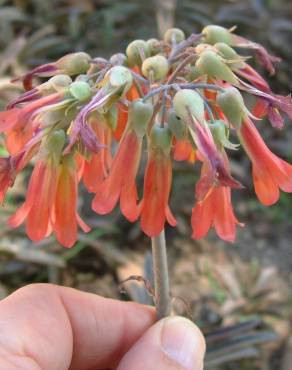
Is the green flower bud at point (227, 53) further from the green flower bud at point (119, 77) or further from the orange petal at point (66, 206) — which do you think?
the orange petal at point (66, 206)

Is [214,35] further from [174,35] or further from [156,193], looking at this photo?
[156,193]

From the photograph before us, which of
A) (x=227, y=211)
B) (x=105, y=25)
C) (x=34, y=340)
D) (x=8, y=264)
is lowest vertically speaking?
(x=8, y=264)

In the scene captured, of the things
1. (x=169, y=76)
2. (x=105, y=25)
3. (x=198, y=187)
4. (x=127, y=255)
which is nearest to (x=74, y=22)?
(x=105, y=25)

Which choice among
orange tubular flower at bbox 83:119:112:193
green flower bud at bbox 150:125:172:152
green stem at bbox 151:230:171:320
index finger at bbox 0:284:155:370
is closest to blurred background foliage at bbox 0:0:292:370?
index finger at bbox 0:284:155:370

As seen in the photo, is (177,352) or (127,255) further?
(127,255)

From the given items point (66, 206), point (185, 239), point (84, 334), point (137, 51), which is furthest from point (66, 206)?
point (185, 239)

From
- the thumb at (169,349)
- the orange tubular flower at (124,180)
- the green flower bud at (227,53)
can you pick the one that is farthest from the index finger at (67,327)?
the green flower bud at (227,53)

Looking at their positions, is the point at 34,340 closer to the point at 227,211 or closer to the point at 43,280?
the point at 227,211
